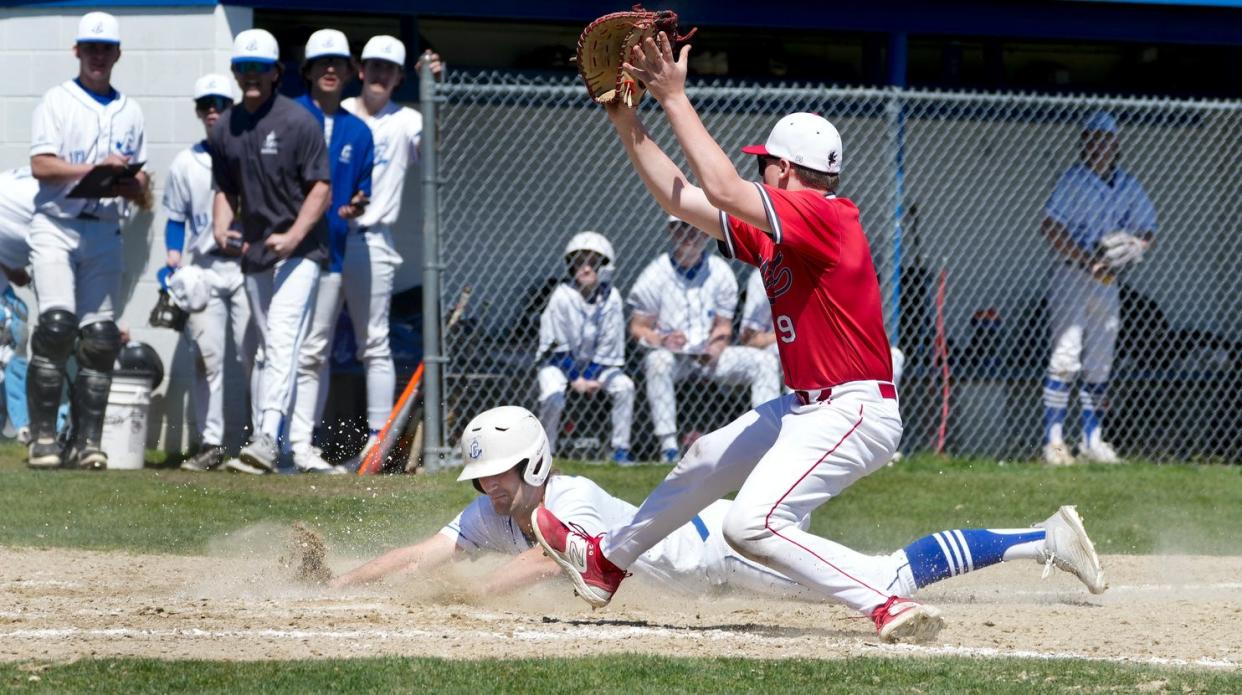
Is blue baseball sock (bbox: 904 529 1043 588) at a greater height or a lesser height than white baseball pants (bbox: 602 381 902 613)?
lesser

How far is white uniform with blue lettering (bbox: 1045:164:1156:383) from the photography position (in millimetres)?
10508

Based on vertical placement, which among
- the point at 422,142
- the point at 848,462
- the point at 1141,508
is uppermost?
the point at 422,142

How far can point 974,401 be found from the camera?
35.6ft

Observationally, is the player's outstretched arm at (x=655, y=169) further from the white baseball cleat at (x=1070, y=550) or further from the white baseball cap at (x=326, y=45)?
the white baseball cap at (x=326, y=45)

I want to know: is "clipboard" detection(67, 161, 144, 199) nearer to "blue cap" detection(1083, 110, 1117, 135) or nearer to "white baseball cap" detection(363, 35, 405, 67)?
"white baseball cap" detection(363, 35, 405, 67)

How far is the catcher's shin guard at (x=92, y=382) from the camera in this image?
9.59 meters

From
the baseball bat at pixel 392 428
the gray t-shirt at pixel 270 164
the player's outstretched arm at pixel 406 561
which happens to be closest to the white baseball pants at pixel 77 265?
the gray t-shirt at pixel 270 164

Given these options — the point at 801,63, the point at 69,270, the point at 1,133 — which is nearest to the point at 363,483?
the point at 69,270

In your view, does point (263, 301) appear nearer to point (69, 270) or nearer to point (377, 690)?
point (69, 270)

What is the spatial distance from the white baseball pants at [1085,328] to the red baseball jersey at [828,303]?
5.54 meters

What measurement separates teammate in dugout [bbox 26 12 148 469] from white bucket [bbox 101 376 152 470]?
81 mm

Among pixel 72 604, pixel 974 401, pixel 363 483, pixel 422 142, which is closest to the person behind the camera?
pixel 72 604

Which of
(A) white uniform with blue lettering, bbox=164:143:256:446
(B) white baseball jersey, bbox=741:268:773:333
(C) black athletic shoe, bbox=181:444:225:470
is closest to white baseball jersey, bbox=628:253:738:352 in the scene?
(B) white baseball jersey, bbox=741:268:773:333

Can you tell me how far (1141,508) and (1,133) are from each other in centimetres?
757
